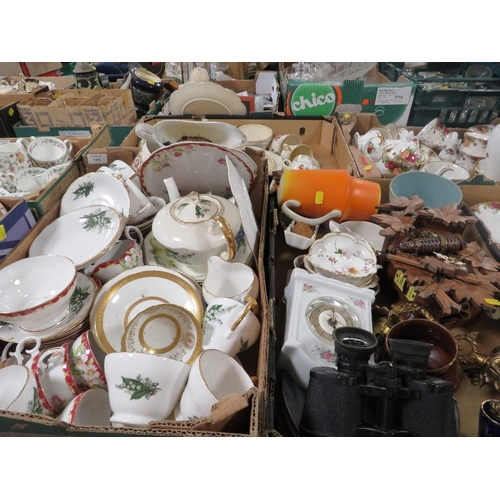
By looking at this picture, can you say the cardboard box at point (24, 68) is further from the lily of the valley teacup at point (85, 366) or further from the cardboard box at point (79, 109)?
the lily of the valley teacup at point (85, 366)

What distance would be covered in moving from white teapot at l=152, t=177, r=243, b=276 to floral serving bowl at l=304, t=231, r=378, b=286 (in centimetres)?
28

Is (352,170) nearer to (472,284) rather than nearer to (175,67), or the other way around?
(472,284)

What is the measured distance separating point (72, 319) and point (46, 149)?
1.14 metres

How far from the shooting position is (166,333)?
2.71ft

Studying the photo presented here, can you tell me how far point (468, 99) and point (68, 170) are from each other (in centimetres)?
228

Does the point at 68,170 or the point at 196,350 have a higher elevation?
the point at 68,170

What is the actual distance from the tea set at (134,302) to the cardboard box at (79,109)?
3.10 ft

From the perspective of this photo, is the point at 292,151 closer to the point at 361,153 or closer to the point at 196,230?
the point at 361,153

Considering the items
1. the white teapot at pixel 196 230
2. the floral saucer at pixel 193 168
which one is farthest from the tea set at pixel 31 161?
the white teapot at pixel 196 230

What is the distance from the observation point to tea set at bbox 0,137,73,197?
1.47 meters

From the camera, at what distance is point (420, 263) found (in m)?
0.97

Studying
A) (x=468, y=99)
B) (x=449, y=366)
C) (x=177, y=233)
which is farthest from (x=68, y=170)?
(x=468, y=99)

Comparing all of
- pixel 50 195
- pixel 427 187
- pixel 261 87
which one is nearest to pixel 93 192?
pixel 50 195

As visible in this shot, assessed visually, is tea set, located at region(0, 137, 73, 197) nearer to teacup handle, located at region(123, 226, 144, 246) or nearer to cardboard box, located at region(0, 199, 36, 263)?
cardboard box, located at region(0, 199, 36, 263)
